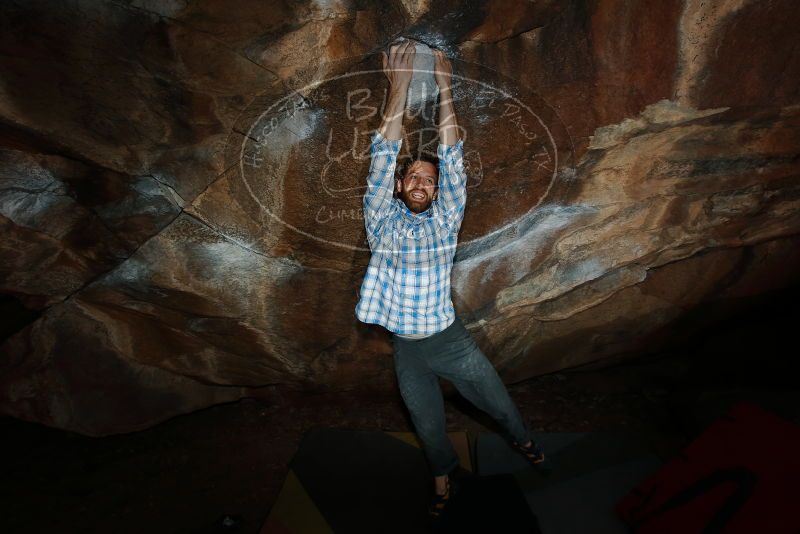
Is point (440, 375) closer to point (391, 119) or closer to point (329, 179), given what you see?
point (329, 179)

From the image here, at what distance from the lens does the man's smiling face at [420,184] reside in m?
1.90

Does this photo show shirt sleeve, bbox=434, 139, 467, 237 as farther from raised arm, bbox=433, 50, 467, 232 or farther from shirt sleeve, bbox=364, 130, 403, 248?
shirt sleeve, bbox=364, 130, 403, 248

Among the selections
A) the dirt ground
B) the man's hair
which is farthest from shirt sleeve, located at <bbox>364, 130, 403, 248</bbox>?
the dirt ground

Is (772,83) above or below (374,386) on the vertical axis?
above

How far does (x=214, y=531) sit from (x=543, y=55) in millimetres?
3092

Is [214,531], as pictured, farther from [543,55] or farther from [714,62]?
[714,62]

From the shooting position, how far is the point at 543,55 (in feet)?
5.98

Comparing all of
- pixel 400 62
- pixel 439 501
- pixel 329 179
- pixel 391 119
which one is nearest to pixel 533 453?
Answer: pixel 439 501

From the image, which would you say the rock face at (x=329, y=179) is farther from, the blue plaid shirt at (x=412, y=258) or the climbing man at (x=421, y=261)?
the blue plaid shirt at (x=412, y=258)

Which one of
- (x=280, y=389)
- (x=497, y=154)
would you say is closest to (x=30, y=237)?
(x=280, y=389)

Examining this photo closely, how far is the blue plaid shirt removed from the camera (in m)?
1.86

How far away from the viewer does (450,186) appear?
1835 mm

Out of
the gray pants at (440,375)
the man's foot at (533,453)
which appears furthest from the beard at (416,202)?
the man's foot at (533,453)
